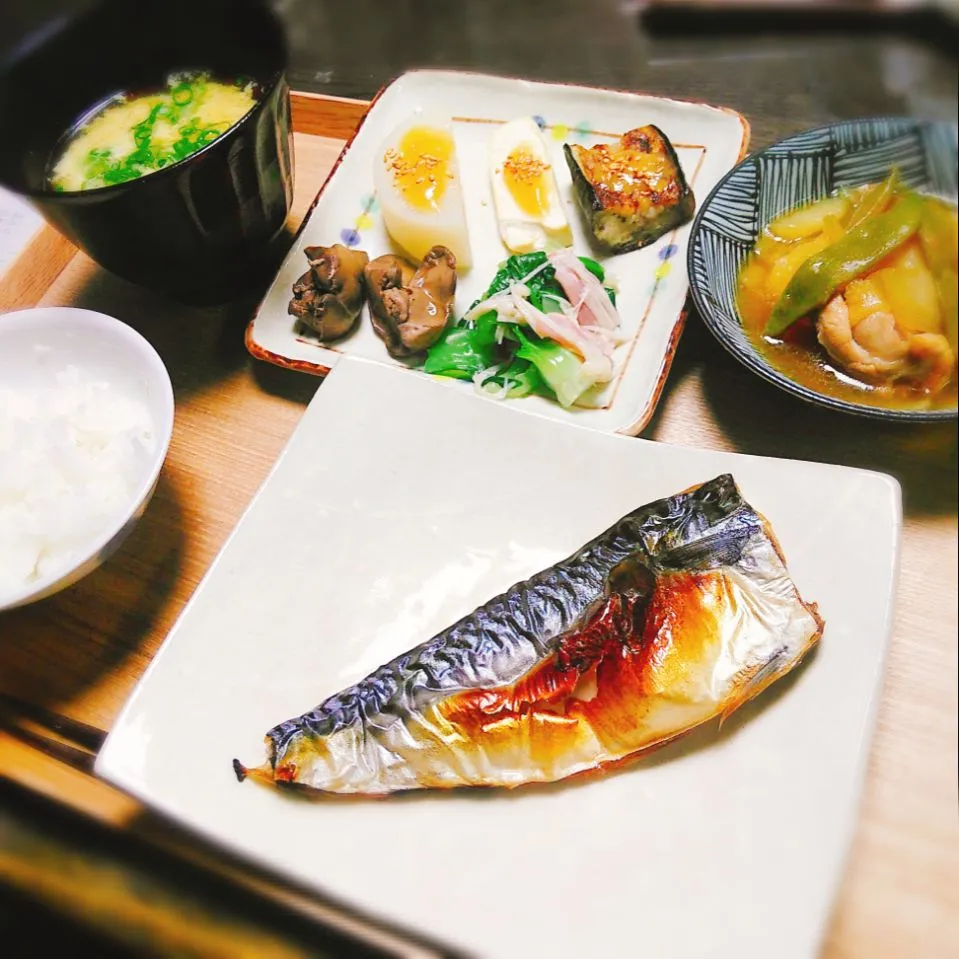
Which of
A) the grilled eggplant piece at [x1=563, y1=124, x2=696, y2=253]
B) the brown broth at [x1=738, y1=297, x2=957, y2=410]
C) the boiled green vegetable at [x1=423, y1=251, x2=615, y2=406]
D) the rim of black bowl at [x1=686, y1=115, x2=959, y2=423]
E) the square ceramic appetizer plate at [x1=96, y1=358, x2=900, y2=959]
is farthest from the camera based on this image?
the grilled eggplant piece at [x1=563, y1=124, x2=696, y2=253]

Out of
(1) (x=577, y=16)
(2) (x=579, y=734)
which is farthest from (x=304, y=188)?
(2) (x=579, y=734)

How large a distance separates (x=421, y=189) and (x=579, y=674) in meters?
1.04

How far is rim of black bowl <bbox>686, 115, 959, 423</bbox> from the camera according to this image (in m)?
1.05

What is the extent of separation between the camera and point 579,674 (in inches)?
37.6

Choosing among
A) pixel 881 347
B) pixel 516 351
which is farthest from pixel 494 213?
pixel 881 347

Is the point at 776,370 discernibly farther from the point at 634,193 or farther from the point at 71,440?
the point at 71,440

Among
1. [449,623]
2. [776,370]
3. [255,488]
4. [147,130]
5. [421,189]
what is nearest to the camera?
[449,623]

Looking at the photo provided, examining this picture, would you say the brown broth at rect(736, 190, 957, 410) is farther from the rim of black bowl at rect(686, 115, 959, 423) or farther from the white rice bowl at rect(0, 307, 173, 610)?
the white rice bowl at rect(0, 307, 173, 610)

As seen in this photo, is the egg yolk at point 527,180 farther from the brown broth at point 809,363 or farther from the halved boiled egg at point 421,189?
the brown broth at point 809,363

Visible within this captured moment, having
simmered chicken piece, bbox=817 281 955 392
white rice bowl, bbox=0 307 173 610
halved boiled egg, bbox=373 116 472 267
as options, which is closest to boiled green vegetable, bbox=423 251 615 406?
halved boiled egg, bbox=373 116 472 267

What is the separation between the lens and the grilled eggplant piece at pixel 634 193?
1.48 m

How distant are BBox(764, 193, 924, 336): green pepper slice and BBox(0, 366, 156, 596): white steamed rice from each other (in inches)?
40.3

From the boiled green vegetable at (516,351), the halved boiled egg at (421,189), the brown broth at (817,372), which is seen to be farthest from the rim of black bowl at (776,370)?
the halved boiled egg at (421,189)

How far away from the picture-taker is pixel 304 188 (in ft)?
5.67
